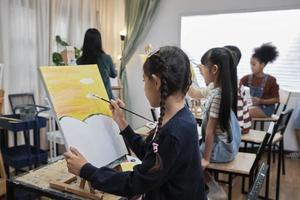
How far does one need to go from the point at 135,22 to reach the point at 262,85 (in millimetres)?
2232

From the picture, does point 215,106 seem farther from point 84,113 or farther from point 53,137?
point 53,137

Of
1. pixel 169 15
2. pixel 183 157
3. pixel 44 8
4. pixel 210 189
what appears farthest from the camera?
pixel 169 15

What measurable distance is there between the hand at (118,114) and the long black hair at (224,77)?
66 centimetres

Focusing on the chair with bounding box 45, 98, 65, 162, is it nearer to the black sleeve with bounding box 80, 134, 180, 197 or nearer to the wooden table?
the wooden table

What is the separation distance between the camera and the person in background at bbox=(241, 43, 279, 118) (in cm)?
357

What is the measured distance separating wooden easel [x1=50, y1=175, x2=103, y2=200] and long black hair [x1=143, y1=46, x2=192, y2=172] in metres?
0.40

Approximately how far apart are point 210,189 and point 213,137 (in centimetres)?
31

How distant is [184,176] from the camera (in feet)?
3.11

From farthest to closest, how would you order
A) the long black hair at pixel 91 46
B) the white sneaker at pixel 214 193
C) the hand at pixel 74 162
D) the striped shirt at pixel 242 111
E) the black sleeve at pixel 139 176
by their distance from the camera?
the long black hair at pixel 91 46
the striped shirt at pixel 242 111
the white sneaker at pixel 214 193
the hand at pixel 74 162
the black sleeve at pixel 139 176

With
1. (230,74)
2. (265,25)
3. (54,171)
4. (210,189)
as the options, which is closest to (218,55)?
(230,74)

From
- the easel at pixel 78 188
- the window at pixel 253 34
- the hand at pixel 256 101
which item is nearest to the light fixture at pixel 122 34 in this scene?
the window at pixel 253 34

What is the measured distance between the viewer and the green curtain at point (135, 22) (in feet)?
15.2

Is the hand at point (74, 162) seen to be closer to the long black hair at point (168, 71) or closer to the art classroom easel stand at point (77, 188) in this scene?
the art classroom easel stand at point (77, 188)

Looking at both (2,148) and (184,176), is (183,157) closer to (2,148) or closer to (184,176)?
(184,176)
